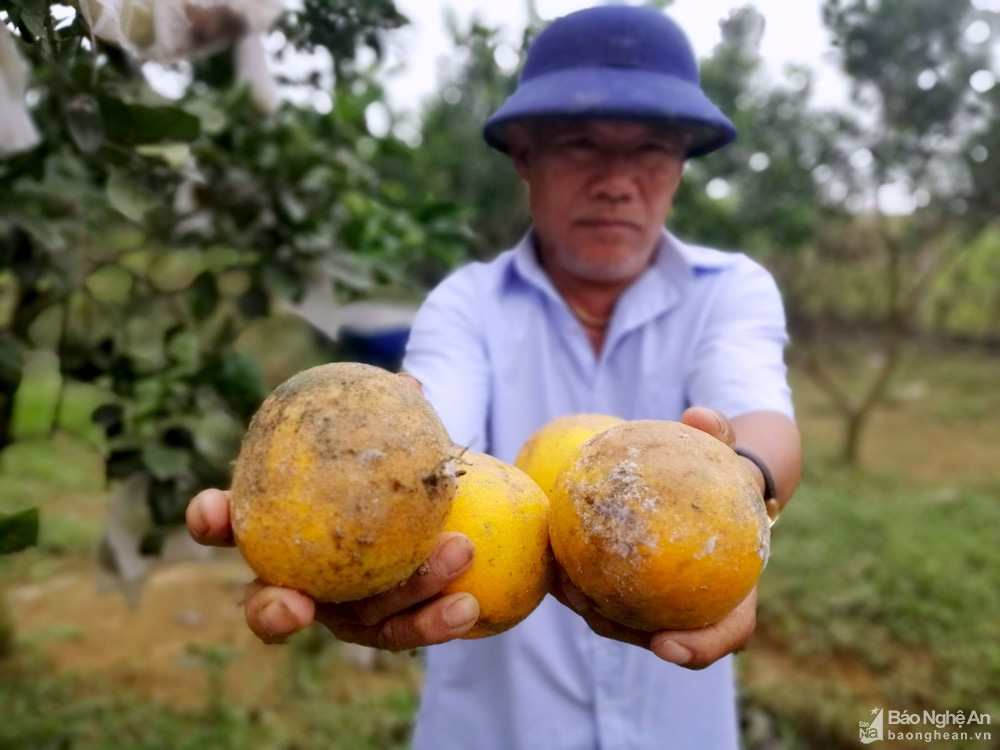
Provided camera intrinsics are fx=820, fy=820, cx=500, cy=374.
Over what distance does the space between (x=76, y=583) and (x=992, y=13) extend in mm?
6954

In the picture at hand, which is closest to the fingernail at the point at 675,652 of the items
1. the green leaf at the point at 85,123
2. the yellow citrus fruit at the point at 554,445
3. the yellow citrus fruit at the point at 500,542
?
the yellow citrus fruit at the point at 500,542

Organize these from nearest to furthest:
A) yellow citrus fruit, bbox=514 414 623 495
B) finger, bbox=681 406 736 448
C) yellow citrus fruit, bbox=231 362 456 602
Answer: yellow citrus fruit, bbox=231 362 456 602 < finger, bbox=681 406 736 448 < yellow citrus fruit, bbox=514 414 623 495

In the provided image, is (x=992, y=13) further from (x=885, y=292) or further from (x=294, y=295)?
(x=885, y=292)

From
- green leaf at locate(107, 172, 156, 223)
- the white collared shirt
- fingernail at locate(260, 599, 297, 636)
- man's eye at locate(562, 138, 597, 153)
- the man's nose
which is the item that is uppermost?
green leaf at locate(107, 172, 156, 223)

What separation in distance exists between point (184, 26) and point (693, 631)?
124 cm

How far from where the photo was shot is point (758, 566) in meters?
1.11

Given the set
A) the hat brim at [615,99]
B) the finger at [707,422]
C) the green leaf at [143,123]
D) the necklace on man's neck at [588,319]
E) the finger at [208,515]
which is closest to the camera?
the finger at [208,515]

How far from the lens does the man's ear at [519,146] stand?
1.91 m

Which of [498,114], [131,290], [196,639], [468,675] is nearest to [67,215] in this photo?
[131,290]

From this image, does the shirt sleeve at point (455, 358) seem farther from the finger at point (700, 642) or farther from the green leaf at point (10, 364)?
the green leaf at point (10, 364)

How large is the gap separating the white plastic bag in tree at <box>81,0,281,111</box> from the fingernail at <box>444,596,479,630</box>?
87cm

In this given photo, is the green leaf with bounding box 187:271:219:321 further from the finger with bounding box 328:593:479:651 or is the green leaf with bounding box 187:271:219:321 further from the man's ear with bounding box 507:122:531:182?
the finger with bounding box 328:593:479:651

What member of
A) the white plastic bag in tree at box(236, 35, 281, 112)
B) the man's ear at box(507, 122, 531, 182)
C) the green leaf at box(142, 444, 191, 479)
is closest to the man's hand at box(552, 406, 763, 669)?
the man's ear at box(507, 122, 531, 182)

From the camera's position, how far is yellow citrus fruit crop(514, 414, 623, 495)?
1.37 m
